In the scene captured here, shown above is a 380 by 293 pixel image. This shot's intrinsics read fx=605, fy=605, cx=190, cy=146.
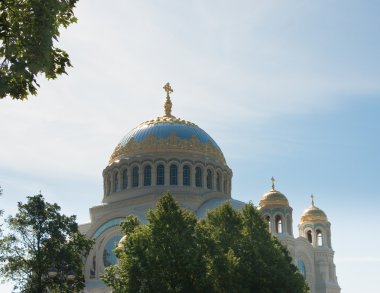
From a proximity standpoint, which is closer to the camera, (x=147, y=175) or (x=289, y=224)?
(x=147, y=175)

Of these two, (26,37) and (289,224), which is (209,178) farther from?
(26,37)

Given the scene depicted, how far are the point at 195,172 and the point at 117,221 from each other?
7075mm

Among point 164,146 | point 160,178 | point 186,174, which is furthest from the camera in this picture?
point 164,146

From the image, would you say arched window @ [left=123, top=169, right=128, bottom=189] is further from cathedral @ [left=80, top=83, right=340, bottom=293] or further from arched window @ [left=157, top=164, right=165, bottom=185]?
arched window @ [left=157, top=164, right=165, bottom=185]

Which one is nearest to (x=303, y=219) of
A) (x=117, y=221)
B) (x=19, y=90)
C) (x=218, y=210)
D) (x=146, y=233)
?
(x=117, y=221)

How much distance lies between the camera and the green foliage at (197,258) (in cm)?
2019

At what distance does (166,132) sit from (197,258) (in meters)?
25.4

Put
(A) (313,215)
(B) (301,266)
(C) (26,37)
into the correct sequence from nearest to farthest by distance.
A: (C) (26,37) < (B) (301,266) < (A) (313,215)

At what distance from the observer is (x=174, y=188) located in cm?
4262

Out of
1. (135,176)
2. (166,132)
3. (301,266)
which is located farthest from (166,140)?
(301,266)

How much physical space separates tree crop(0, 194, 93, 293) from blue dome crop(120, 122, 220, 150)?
2171 centimetres

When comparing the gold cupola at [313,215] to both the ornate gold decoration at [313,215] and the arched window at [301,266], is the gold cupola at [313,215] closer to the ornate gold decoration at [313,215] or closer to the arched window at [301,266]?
the ornate gold decoration at [313,215]

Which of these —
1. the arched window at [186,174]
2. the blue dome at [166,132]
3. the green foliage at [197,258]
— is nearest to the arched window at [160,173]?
the arched window at [186,174]

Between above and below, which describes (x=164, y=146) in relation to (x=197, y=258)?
above
